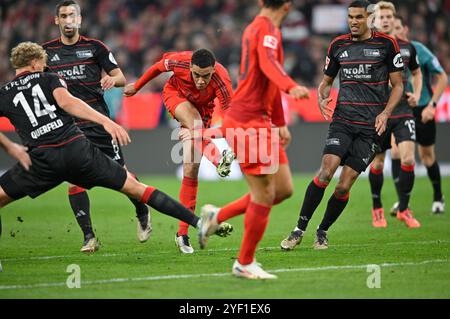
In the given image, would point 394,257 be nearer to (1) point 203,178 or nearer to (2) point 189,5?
(1) point 203,178

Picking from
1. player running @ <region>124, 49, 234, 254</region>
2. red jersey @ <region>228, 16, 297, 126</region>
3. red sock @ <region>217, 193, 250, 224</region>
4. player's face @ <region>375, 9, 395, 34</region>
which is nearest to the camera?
red jersey @ <region>228, 16, 297, 126</region>

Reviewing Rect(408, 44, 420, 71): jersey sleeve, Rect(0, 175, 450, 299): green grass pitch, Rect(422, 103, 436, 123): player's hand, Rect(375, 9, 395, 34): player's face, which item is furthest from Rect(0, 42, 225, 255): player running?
Rect(422, 103, 436, 123): player's hand

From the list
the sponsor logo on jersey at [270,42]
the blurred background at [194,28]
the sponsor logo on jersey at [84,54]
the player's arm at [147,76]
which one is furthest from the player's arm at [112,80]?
the blurred background at [194,28]

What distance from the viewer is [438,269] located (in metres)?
8.15

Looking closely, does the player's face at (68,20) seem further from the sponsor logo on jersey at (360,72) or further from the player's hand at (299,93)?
the player's hand at (299,93)

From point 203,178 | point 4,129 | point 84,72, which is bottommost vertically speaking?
point 203,178

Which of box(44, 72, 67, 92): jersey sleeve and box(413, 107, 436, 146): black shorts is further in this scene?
box(413, 107, 436, 146): black shorts

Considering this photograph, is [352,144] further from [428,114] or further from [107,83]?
[428,114]

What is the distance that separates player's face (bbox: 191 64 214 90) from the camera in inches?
375

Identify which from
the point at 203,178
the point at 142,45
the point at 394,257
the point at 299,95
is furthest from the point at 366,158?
the point at 142,45

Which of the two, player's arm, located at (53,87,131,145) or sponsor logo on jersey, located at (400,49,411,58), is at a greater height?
player's arm, located at (53,87,131,145)

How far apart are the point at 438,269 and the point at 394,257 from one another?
90 cm

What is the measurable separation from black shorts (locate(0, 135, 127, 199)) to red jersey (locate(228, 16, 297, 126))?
1393mm

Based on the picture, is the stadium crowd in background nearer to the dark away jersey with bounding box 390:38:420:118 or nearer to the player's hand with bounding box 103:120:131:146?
the dark away jersey with bounding box 390:38:420:118
